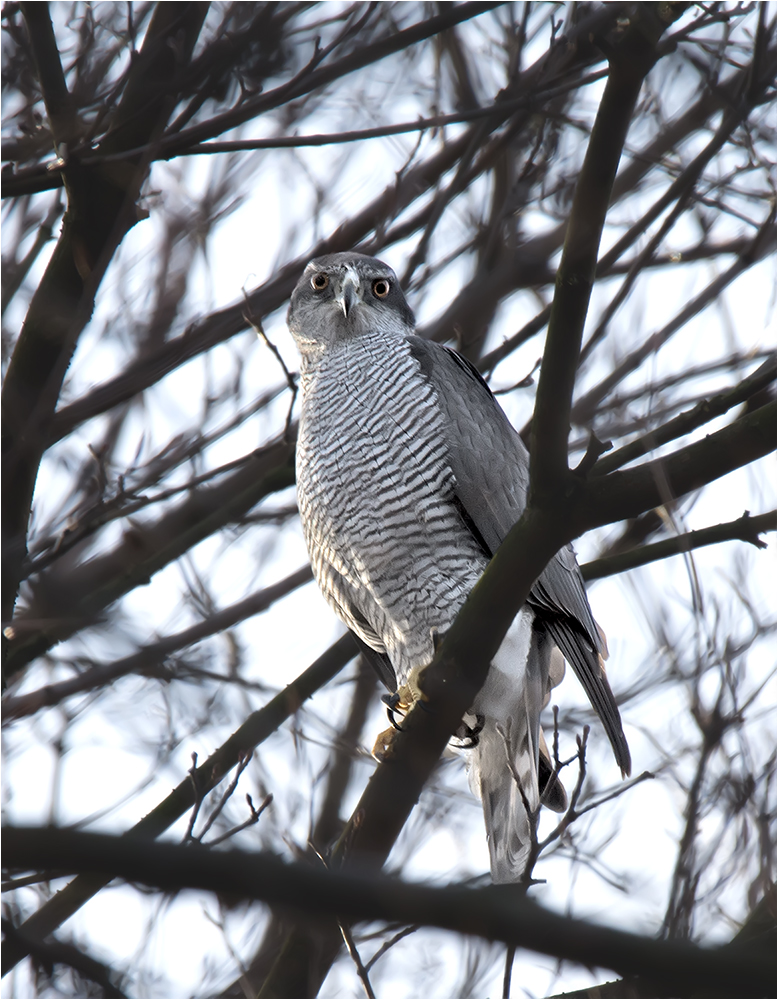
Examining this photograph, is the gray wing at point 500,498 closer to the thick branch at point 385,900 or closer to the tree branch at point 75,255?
the tree branch at point 75,255

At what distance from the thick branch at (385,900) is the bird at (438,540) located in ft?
9.34

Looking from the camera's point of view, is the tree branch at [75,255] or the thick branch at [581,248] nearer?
the thick branch at [581,248]

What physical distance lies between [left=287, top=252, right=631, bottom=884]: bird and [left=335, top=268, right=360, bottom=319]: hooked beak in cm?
29

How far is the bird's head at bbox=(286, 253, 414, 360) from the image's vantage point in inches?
204

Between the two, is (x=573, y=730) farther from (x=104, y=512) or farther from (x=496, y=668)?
(x=104, y=512)

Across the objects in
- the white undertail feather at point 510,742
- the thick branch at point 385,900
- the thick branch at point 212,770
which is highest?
the white undertail feather at point 510,742

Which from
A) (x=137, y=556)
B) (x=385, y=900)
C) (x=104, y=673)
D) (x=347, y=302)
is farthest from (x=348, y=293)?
(x=385, y=900)

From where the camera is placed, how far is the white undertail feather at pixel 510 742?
14.5 feet

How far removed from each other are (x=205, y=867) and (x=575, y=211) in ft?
6.79

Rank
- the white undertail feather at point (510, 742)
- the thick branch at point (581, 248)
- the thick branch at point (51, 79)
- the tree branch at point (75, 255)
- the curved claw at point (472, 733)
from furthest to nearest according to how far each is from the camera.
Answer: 1. the curved claw at point (472, 733)
2. the white undertail feather at point (510, 742)
3. the thick branch at point (51, 79)
4. the tree branch at point (75, 255)
5. the thick branch at point (581, 248)

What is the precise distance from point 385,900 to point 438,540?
319 cm

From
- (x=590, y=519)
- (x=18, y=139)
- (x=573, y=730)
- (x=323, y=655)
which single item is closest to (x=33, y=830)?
(x=590, y=519)

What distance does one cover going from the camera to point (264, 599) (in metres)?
4.46

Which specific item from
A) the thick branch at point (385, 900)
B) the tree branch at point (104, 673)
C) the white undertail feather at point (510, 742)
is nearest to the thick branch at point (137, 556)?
the tree branch at point (104, 673)
